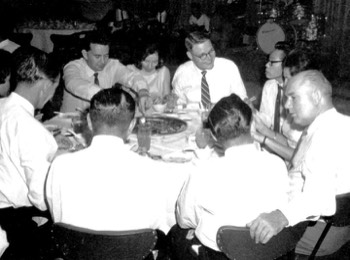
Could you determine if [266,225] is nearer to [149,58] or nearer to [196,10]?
[149,58]

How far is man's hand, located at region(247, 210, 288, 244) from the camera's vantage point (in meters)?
1.57

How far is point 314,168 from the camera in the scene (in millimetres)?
1945

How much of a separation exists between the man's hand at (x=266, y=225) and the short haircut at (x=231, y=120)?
1.19 ft

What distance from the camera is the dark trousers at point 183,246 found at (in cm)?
193

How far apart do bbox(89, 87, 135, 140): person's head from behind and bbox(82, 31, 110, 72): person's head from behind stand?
2.28 m

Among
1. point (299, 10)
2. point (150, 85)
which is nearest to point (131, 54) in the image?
point (299, 10)

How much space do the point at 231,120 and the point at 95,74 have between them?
110 inches

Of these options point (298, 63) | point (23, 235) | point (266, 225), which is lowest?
point (23, 235)

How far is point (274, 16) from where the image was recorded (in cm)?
1106

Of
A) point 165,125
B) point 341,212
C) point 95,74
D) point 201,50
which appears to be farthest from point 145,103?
point 341,212

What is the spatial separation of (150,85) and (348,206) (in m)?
2.97

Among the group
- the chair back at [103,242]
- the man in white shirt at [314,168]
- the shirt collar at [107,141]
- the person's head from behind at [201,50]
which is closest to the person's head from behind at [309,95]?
the man in white shirt at [314,168]

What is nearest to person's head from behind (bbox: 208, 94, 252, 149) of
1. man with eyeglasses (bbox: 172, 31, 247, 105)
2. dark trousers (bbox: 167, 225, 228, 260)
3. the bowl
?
dark trousers (bbox: 167, 225, 228, 260)

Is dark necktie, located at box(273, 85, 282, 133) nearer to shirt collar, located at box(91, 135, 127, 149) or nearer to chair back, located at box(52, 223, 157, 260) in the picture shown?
shirt collar, located at box(91, 135, 127, 149)
